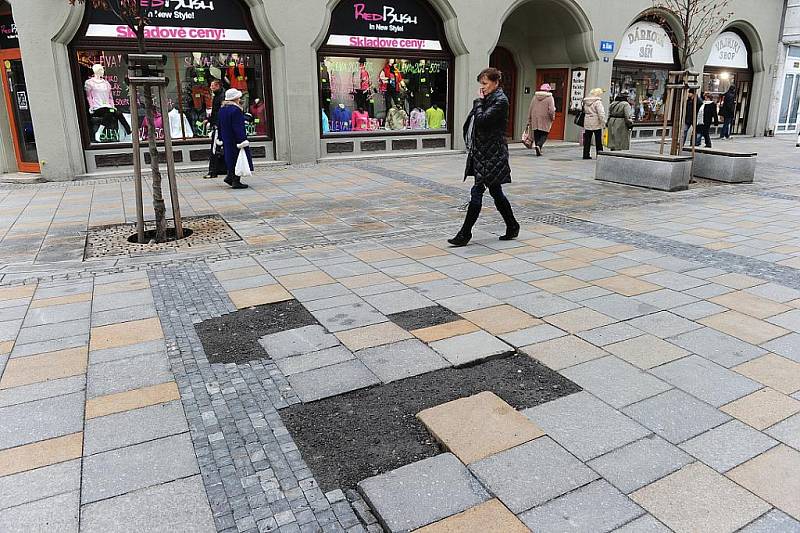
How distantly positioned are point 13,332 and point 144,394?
1632mm

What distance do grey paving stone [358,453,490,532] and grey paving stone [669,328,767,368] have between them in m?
2.01

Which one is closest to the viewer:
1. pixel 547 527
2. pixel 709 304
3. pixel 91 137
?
pixel 547 527

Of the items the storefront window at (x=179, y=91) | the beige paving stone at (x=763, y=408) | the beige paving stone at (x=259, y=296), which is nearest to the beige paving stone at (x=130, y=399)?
the beige paving stone at (x=259, y=296)

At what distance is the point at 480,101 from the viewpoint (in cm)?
595

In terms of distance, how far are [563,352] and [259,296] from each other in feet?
8.25

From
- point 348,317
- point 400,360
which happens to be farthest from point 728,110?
point 400,360

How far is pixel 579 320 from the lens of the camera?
4.33 meters

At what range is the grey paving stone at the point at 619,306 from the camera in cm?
444

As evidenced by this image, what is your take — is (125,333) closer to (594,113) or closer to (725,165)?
(725,165)

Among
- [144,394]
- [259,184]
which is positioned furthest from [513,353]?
[259,184]

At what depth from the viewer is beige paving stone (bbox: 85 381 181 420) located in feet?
10.4

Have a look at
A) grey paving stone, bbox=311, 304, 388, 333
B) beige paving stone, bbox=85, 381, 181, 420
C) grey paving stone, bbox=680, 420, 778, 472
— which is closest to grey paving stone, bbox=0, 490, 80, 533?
beige paving stone, bbox=85, 381, 181, 420

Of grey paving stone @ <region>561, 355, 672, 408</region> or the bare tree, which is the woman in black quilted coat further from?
the bare tree

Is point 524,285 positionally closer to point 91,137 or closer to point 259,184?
point 259,184
